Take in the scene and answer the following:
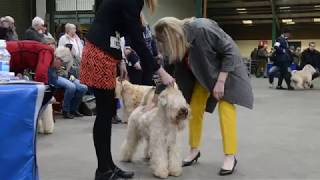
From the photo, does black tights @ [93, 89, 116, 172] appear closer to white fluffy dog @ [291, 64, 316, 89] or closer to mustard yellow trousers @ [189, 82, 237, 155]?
mustard yellow trousers @ [189, 82, 237, 155]

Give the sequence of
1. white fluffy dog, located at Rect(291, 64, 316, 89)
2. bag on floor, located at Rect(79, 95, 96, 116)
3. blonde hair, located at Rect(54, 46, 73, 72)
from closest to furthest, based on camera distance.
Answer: blonde hair, located at Rect(54, 46, 73, 72), bag on floor, located at Rect(79, 95, 96, 116), white fluffy dog, located at Rect(291, 64, 316, 89)

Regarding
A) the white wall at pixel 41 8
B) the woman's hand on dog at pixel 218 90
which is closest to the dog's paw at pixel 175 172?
the woman's hand on dog at pixel 218 90

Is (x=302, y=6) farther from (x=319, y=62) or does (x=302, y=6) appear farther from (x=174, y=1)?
(x=319, y=62)

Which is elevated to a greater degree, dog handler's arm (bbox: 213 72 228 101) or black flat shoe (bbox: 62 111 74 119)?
dog handler's arm (bbox: 213 72 228 101)

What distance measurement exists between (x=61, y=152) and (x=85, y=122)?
7.14 ft

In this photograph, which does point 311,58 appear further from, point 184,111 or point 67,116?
point 184,111

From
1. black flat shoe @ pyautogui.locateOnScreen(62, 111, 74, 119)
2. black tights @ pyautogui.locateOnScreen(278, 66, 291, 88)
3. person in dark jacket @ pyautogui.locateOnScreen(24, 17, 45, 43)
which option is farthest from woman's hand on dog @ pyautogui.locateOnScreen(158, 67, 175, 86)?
black tights @ pyautogui.locateOnScreen(278, 66, 291, 88)

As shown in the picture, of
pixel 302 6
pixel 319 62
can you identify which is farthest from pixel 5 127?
pixel 302 6

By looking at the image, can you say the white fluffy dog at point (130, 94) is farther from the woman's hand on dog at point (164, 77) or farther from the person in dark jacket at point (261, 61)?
the person in dark jacket at point (261, 61)

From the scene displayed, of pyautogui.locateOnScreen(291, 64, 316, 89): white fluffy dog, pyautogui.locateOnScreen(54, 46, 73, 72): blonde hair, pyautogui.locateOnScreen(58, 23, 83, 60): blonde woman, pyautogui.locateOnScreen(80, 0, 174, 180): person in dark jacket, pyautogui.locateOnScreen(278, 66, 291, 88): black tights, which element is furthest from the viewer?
pyautogui.locateOnScreen(291, 64, 316, 89): white fluffy dog

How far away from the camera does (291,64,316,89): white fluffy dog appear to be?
46.2 feet

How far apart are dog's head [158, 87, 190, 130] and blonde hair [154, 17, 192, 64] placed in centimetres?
29

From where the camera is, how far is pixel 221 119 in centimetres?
408

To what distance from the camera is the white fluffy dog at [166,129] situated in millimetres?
3736
